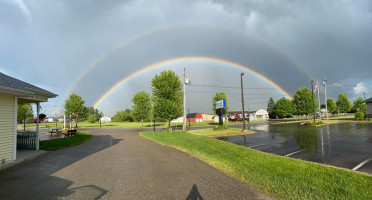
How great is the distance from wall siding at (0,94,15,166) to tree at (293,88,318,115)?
7297cm

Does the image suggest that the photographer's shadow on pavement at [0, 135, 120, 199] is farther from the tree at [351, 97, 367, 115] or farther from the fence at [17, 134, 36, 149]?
the tree at [351, 97, 367, 115]

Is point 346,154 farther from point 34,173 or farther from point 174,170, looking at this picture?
point 34,173

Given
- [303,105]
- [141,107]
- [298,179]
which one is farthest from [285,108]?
[298,179]

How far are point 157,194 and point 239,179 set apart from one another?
281cm

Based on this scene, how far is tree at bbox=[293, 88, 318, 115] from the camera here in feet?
205

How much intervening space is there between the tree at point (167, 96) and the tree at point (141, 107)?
20.1 metres

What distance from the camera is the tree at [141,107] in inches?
1944

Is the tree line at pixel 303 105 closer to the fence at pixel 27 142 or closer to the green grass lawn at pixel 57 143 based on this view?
the green grass lawn at pixel 57 143

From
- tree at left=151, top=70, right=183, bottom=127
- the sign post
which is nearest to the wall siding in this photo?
tree at left=151, top=70, right=183, bottom=127

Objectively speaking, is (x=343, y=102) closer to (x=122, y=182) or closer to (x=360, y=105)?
(x=360, y=105)

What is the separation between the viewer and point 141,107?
49688 mm

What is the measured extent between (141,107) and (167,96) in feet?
70.4

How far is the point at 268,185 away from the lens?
5.38 m

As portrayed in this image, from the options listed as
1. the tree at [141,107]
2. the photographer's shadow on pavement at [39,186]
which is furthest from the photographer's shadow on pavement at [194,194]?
the tree at [141,107]
